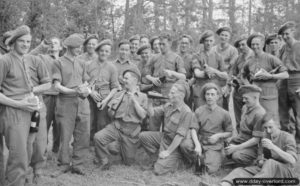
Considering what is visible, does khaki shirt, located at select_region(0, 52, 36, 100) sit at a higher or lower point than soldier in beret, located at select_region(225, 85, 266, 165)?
higher

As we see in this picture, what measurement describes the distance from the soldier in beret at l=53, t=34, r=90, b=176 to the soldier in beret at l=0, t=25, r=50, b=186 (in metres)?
0.96

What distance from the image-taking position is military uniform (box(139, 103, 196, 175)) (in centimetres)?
601

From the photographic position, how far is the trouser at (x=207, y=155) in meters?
5.96

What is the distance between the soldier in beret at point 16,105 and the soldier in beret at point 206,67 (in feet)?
11.1

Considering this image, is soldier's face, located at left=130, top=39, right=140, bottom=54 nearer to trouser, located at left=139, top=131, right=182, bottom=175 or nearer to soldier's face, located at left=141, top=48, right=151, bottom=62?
soldier's face, located at left=141, top=48, right=151, bottom=62

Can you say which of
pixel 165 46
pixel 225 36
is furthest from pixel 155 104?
pixel 225 36

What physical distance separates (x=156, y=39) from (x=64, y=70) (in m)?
3.33

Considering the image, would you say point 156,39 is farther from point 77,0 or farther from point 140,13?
point 140,13

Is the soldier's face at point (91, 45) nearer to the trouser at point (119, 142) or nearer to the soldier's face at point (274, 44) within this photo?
the trouser at point (119, 142)

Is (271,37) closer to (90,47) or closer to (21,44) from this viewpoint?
(90,47)

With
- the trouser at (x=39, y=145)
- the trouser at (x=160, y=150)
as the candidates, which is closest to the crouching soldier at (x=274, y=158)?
the trouser at (x=160, y=150)

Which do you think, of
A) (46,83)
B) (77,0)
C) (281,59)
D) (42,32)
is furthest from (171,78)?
(77,0)

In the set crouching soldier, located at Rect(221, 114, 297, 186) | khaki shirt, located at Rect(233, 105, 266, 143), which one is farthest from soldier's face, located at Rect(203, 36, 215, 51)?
crouching soldier, located at Rect(221, 114, 297, 186)

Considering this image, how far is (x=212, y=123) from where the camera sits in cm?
621
